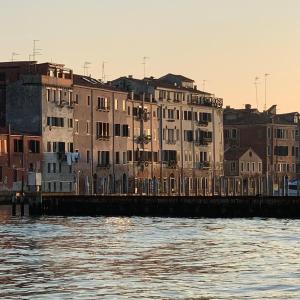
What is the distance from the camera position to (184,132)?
153000mm

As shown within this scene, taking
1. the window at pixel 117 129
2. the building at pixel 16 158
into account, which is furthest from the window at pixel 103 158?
the building at pixel 16 158

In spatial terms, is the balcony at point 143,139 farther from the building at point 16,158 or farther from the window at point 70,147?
the building at point 16,158

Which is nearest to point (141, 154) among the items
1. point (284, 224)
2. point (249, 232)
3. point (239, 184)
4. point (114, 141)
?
point (114, 141)

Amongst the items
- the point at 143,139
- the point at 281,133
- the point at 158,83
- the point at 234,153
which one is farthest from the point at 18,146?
the point at 281,133

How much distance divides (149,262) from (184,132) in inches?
4082

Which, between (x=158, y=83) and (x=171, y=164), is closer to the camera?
(x=171, y=164)

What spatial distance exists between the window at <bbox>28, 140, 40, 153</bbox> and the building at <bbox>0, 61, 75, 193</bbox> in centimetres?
87

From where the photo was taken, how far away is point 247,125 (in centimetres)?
17238

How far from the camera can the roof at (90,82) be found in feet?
438

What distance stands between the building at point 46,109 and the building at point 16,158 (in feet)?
4.35

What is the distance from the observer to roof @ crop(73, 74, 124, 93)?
133625 millimetres

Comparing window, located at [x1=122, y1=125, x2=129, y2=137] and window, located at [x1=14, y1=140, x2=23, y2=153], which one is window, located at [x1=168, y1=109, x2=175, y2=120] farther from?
window, located at [x1=14, y1=140, x2=23, y2=153]

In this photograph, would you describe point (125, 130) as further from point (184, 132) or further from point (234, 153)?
point (234, 153)

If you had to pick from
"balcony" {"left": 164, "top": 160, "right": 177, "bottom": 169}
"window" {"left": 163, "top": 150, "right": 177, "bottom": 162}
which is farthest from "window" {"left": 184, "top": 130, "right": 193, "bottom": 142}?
"balcony" {"left": 164, "top": 160, "right": 177, "bottom": 169}
